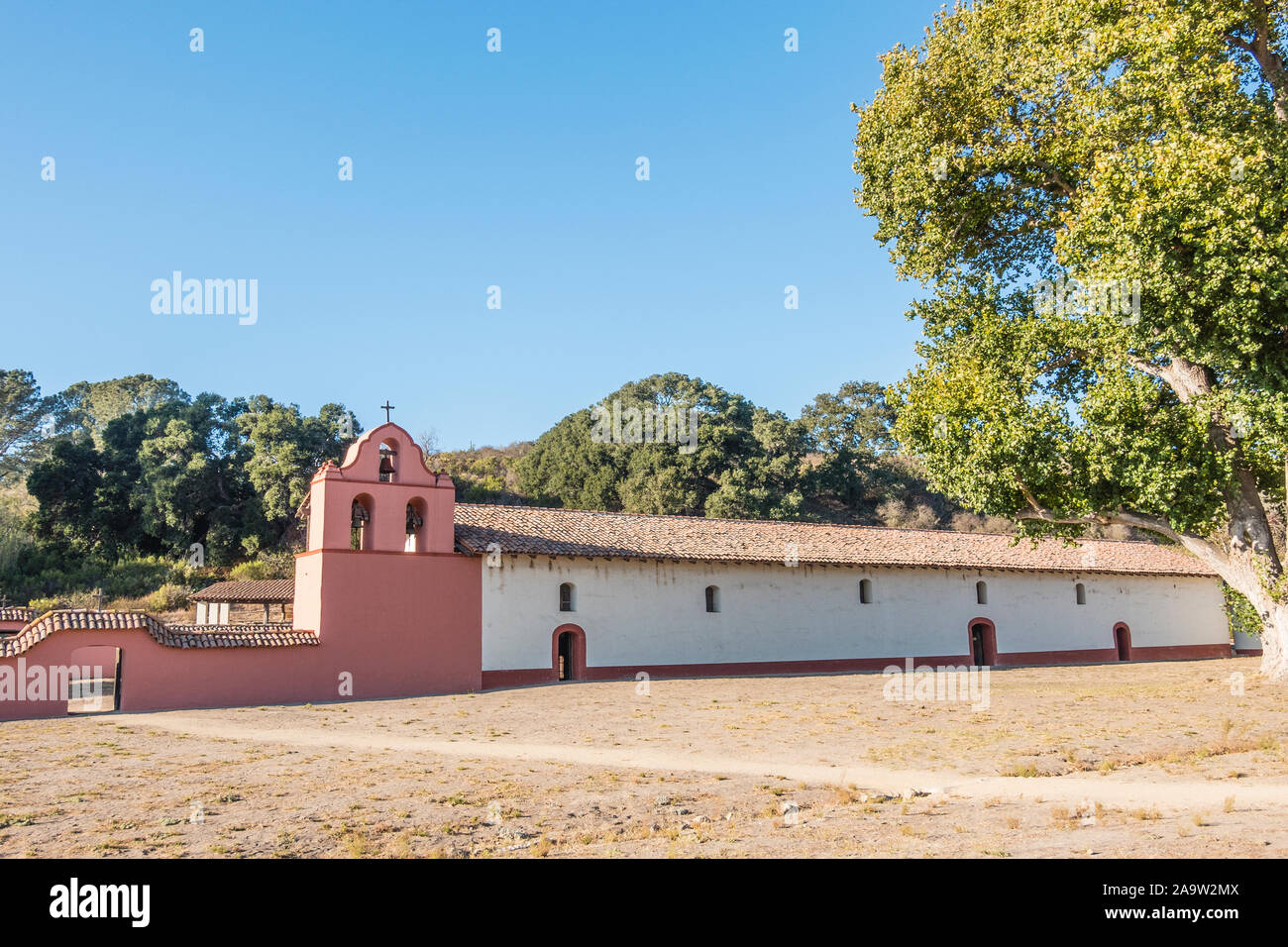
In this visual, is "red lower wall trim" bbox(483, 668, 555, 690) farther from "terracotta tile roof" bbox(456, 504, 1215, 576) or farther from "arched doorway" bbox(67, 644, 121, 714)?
"arched doorway" bbox(67, 644, 121, 714)

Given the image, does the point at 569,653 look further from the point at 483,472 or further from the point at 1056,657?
the point at 483,472

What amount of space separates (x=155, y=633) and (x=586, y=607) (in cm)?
1088

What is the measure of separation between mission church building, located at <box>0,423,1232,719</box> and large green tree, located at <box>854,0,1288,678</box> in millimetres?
9901

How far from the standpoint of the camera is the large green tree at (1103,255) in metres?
14.2

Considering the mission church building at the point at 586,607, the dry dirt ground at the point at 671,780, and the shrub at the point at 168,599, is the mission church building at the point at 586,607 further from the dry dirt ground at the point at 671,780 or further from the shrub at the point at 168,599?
the shrub at the point at 168,599

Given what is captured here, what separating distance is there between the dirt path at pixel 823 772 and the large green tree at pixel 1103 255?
899cm

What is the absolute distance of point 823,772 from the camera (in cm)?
1005

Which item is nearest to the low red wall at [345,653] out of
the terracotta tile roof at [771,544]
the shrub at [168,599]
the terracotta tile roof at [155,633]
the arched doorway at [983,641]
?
the terracotta tile roof at [155,633]

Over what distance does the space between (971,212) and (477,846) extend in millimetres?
17192

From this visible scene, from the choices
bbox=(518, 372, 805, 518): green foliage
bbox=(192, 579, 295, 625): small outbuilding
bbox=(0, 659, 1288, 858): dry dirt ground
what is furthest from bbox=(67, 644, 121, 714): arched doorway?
bbox=(518, 372, 805, 518): green foliage

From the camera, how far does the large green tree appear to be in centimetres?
1423
